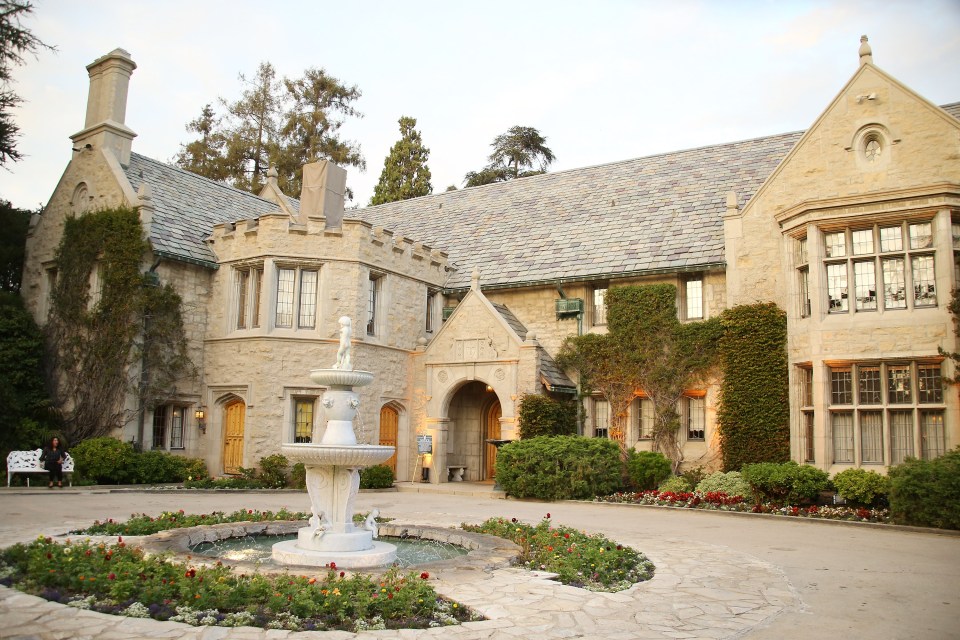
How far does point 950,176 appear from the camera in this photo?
1600 centimetres

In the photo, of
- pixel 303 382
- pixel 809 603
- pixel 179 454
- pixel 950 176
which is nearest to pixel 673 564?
pixel 809 603

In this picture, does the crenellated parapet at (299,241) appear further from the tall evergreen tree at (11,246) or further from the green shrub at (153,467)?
the tall evergreen tree at (11,246)

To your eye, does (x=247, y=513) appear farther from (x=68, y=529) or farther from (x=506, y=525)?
(x=506, y=525)

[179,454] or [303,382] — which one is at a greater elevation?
[303,382]

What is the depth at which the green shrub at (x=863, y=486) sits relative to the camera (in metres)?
14.1

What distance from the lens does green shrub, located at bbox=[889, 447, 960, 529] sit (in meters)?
12.2

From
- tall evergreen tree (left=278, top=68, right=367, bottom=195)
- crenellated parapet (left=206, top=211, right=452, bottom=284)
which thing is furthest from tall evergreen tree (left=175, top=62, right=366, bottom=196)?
crenellated parapet (left=206, top=211, right=452, bottom=284)

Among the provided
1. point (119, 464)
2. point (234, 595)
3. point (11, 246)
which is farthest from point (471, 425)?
point (234, 595)

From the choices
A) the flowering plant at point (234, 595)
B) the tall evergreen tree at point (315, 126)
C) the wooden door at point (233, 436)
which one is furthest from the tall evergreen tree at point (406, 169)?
the flowering plant at point (234, 595)

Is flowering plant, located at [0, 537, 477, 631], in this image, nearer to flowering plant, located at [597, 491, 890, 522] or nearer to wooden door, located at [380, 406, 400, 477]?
flowering plant, located at [597, 491, 890, 522]

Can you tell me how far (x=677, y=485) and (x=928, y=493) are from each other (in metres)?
5.75

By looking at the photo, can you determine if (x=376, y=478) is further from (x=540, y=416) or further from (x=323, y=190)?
(x=323, y=190)

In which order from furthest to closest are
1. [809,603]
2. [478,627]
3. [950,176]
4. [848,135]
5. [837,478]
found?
1. [848,135]
2. [950,176]
3. [837,478]
4. [809,603]
5. [478,627]

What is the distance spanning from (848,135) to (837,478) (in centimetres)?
793
